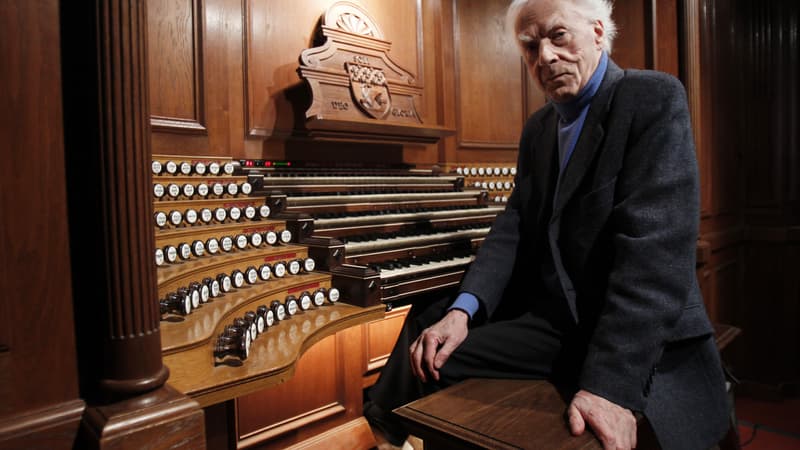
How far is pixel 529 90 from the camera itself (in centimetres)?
453

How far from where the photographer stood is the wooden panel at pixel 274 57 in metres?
3.17

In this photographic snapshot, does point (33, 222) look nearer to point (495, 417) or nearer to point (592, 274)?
point (495, 417)

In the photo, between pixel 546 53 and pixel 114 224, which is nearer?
pixel 114 224

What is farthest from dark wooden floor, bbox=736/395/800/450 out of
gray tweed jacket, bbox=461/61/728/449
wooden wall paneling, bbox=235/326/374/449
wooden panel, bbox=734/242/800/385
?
gray tweed jacket, bbox=461/61/728/449

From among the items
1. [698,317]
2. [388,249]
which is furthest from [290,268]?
[698,317]

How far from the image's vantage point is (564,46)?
4.78 ft

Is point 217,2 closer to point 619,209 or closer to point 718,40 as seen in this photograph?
point 619,209

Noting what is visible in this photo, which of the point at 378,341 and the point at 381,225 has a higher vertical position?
the point at 381,225

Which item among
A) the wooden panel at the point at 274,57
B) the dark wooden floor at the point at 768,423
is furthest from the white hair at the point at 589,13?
the dark wooden floor at the point at 768,423

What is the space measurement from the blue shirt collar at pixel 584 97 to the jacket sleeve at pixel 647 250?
0.16 metres

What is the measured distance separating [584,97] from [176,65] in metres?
2.17

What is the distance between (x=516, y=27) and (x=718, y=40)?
288 cm

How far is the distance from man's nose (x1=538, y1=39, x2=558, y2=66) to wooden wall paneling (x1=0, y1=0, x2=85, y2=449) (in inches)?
44.1

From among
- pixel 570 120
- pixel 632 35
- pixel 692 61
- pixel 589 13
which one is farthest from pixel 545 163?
pixel 632 35
